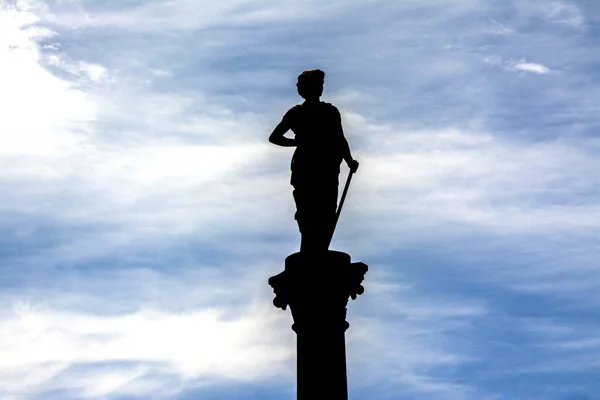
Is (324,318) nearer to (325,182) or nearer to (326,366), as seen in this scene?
(326,366)

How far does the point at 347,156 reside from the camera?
65.7 ft

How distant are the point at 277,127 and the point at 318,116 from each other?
28.2 inches

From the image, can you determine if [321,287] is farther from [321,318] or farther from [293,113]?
[293,113]

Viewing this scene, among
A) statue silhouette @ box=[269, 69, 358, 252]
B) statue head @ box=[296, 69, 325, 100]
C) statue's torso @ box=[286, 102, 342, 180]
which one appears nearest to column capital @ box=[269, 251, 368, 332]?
statue silhouette @ box=[269, 69, 358, 252]

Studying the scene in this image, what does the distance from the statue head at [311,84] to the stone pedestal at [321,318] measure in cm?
276

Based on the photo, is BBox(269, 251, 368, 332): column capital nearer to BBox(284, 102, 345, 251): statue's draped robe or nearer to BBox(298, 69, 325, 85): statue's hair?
BBox(284, 102, 345, 251): statue's draped robe

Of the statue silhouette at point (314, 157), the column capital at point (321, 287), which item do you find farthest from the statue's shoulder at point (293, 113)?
the column capital at point (321, 287)

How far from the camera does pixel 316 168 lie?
19.7 m

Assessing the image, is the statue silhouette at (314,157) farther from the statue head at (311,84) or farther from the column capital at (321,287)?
the column capital at (321,287)

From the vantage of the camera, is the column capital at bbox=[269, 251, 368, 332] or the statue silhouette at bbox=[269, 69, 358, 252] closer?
the column capital at bbox=[269, 251, 368, 332]

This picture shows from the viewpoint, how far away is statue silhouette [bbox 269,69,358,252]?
1955 cm

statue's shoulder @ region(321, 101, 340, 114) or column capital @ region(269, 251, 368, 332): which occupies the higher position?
statue's shoulder @ region(321, 101, 340, 114)

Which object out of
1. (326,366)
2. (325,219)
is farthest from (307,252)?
(326,366)

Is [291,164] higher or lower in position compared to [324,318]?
higher
